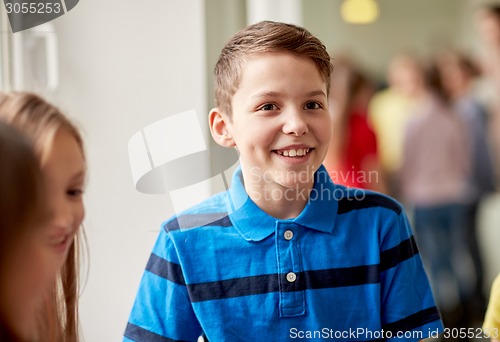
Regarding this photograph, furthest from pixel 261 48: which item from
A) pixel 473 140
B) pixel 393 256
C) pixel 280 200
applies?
pixel 473 140

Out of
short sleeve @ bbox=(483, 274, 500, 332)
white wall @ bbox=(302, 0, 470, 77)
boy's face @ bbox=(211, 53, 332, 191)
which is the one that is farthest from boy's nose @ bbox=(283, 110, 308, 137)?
white wall @ bbox=(302, 0, 470, 77)

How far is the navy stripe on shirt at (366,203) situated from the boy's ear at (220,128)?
15 centimetres

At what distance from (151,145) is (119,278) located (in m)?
0.17

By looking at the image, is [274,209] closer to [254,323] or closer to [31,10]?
[254,323]

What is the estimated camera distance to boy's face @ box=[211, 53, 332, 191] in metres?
0.83

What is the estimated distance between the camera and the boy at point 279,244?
835mm

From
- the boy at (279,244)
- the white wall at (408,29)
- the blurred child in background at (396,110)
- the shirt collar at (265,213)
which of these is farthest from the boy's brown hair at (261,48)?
the white wall at (408,29)

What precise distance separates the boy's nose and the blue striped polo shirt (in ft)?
0.36

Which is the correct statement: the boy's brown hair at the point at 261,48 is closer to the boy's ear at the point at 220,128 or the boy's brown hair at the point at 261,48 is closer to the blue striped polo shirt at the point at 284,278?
the boy's ear at the point at 220,128

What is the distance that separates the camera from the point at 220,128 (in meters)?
0.90

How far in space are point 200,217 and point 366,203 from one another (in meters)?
0.20

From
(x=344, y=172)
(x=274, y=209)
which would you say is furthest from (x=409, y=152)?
(x=274, y=209)

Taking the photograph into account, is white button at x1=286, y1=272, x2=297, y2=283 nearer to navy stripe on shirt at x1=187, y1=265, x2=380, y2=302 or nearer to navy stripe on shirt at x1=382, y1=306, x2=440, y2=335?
navy stripe on shirt at x1=187, y1=265, x2=380, y2=302

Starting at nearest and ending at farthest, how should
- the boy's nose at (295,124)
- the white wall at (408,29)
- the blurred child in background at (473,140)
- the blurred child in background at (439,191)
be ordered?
the boy's nose at (295,124)
the blurred child in background at (439,191)
the blurred child in background at (473,140)
the white wall at (408,29)
